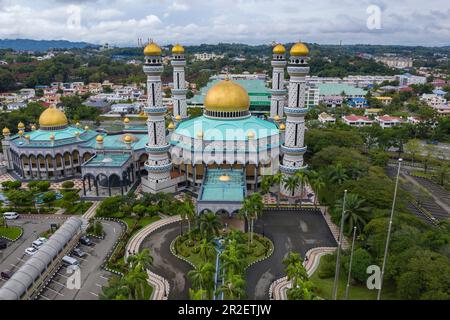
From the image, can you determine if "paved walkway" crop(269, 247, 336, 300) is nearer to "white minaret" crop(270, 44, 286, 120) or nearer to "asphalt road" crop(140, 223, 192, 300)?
"asphalt road" crop(140, 223, 192, 300)

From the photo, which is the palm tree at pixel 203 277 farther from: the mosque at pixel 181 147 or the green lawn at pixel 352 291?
the mosque at pixel 181 147

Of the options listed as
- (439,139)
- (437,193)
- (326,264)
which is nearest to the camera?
(326,264)

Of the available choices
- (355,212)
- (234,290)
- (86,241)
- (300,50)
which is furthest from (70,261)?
(300,50)

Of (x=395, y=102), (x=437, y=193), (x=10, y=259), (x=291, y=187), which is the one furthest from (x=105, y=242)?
(x=395, y=102)

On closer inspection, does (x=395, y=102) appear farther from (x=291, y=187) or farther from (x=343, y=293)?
(x=343, y=293)

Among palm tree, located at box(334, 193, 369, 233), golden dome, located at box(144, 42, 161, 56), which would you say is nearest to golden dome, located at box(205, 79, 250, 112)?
golden dome, located at box(144, 42, 161, 56)

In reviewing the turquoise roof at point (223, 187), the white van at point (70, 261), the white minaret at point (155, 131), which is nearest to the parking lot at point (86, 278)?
the white van at point (70, 261)
